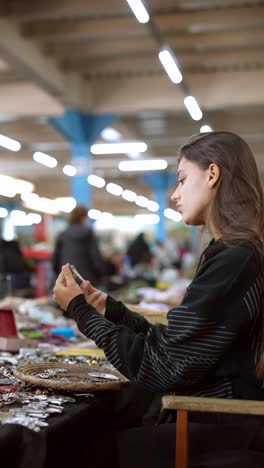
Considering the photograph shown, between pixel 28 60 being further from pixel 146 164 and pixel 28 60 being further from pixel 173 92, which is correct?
pixel 146 164

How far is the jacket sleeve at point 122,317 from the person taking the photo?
2199 mm

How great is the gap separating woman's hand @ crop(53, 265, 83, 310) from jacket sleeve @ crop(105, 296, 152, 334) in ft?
1.02

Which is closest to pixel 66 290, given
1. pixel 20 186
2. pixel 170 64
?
pixel 170 64

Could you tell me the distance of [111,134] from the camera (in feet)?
50.4

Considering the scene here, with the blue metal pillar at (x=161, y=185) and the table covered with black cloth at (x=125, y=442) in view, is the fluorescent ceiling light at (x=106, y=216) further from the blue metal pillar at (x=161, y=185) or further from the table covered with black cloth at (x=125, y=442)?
the table covered with black cloth at (x=125, y=442)

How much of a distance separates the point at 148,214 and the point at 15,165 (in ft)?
46.8

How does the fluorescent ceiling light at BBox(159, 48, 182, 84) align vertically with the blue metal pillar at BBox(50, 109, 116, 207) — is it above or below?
below

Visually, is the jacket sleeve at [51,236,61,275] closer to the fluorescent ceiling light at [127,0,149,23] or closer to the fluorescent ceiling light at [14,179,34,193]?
the fluorescent ceiling light at [127,0,149,23]

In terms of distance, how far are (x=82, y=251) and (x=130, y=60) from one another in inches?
166

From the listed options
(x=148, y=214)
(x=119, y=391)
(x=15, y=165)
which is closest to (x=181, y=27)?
(x=119, y=391)

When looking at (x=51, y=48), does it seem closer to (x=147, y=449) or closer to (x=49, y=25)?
(x=49, y=25)

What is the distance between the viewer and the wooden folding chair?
163 cm

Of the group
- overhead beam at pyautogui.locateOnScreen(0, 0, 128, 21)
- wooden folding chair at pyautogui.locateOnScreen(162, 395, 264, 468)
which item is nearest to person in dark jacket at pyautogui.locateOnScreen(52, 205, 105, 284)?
overhead beam at pyautogui.locateOnScreen(0, 0, 128, 21)

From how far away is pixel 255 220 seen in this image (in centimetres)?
182
